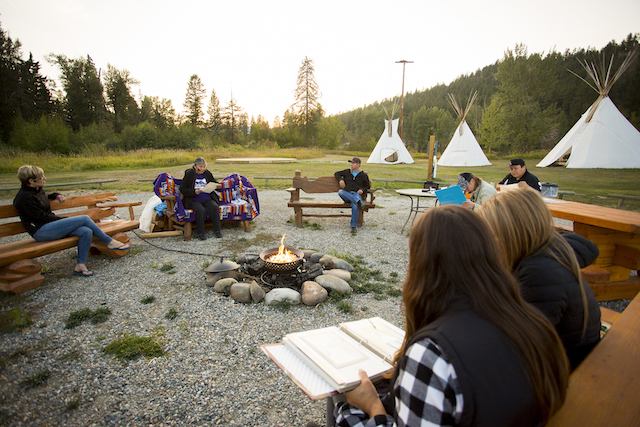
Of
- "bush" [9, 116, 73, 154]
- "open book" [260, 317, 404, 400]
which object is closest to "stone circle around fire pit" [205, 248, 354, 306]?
"open book" [260, 317, 404, 400]

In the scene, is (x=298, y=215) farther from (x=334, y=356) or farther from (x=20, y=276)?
(x=334, y=356)

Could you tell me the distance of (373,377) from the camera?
141 cm

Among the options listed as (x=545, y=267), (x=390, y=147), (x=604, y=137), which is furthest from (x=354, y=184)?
(x=390, y=147)

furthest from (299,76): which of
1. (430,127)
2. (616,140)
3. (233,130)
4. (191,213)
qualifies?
Result: (191,213)

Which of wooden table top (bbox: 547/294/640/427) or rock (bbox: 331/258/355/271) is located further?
rock (bbox: 331/258/355/271)

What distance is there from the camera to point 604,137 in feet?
47.4

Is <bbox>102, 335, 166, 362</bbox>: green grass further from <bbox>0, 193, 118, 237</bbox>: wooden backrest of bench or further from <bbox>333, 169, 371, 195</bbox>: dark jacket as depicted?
<bbox>333, 169, 371, 195</bbox>: dark jacket

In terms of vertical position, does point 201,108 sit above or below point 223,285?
above

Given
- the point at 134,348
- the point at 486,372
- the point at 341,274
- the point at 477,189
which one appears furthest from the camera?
the point at 477,189

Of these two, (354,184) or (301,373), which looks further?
(354,184)

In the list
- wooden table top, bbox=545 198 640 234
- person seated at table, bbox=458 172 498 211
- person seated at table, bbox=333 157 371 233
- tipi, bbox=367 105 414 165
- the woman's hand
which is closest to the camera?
the woman's hand

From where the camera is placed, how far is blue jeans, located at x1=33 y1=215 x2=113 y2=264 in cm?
412

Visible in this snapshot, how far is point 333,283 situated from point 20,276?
12.0 ft

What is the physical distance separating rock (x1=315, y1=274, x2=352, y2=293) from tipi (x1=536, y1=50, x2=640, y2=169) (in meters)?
15.7
